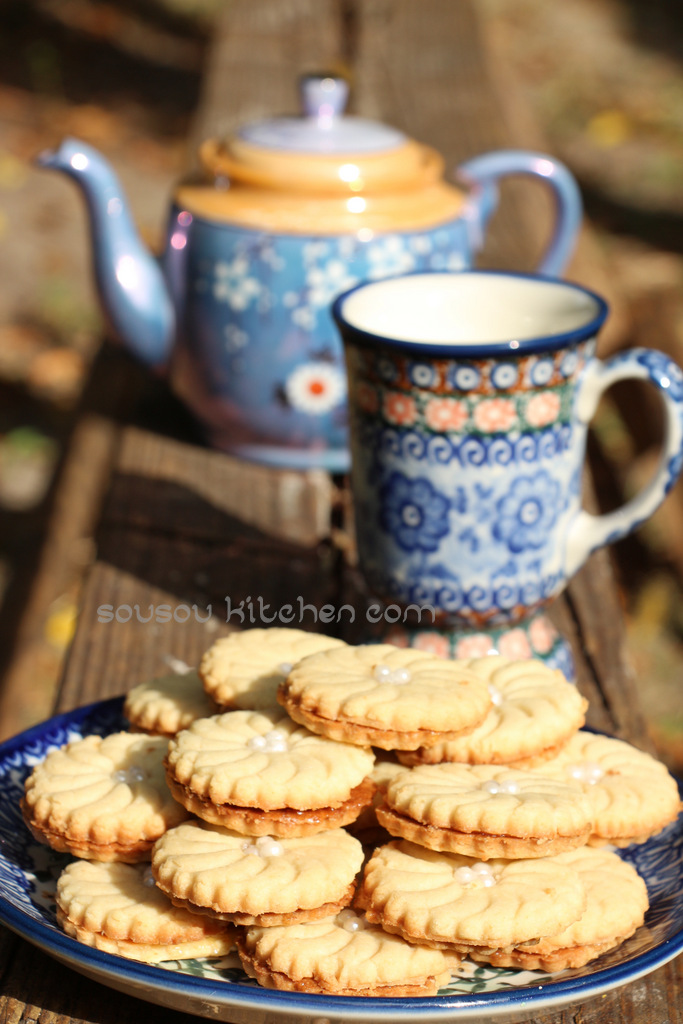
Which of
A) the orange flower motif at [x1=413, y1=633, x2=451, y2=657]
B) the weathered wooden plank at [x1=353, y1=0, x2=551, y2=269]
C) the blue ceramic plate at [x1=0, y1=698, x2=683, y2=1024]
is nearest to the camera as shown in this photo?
the blue ceramic plate at [x1=0, y1=698, x2=683, y2=1024]

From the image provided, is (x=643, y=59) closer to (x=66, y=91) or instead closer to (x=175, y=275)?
(x=66, y=91)

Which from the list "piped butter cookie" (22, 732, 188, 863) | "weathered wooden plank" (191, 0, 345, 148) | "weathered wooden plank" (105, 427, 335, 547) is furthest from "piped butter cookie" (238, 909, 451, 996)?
"weathered wooden plank" (191, 0, 345, 148)

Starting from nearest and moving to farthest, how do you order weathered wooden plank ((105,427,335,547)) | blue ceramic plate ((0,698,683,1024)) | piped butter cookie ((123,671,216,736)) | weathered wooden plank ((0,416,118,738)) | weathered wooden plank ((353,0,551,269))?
blue ceramic plate ((0,698,683,1024)), piped butter cookie ((123,671,216,736)), weathered wooden plank ((105,427,335,547)), weathered wooden plank ((0,416,118,738)), weathered wooden plank ((353,0,551,269))

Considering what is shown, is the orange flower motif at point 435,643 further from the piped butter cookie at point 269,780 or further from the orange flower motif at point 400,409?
the piped butter cookie at point 269,780

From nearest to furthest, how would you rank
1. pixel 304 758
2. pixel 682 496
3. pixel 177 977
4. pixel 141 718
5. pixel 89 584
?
pixel 177 977 → pixel 304 758 → pixel 141 718 → pixel 89 584 → pixel 682 496

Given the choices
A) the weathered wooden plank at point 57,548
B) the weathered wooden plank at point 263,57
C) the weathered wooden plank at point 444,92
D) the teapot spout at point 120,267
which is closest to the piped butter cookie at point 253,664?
the teapot spout at point 120,267

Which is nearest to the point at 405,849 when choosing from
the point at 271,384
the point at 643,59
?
the point at 271,384

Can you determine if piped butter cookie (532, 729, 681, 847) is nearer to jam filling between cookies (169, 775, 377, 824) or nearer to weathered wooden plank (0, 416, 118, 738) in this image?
jam filling between cookies (169, 775, 377, 824)

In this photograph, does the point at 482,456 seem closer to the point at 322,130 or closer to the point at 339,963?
the point at 339,963
